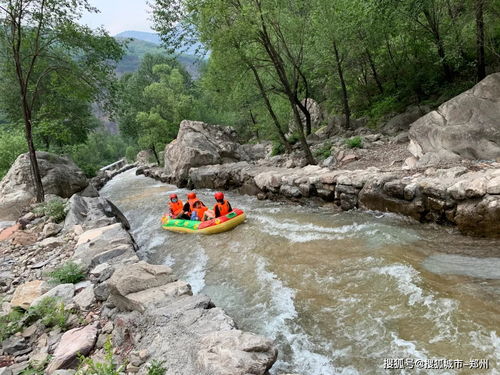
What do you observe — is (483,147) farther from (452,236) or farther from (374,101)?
(374,101)

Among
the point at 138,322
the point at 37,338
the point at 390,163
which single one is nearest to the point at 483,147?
the point at 390,163

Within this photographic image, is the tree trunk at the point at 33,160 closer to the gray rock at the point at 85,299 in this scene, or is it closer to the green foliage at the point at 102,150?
the gray rock at the point at 85,299

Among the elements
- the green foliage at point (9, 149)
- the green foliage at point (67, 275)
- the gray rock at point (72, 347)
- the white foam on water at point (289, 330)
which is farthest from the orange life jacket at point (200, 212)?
the green foliage at point (9, 149)

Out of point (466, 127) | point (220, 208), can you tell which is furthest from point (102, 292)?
point (466, 127)

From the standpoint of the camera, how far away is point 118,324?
3.49 meters

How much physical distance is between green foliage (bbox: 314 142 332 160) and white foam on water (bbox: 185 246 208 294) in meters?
7.29

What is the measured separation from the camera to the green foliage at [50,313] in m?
3.77

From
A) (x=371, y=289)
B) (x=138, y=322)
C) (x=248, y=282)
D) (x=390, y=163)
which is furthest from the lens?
(x=390, y=163)

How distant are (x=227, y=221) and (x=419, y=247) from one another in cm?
479

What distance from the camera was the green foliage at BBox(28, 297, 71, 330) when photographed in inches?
148

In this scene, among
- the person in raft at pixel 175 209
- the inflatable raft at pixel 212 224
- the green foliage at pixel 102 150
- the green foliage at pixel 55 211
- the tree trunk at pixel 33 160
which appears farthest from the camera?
Result: the green foliage at pixel 102 150

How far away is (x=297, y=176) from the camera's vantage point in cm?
1046

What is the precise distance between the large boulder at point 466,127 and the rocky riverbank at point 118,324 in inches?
297

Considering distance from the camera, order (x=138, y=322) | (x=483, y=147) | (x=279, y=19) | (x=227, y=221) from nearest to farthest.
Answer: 1. (x=138, y=322)
2. (x=483, y=147)
3. (x=227, y=221)
4. (x=279, y=19)
